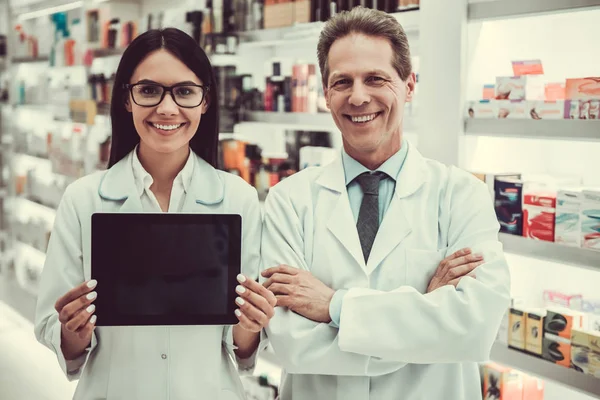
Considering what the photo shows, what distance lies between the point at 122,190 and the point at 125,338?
39 cm

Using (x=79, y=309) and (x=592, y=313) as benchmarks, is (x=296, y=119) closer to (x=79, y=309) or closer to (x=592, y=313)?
(x=592, y=313)

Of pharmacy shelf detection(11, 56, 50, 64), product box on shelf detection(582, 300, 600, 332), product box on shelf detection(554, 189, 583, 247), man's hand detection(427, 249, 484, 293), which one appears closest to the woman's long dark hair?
man's hand detection(427, 249, 484, 293)

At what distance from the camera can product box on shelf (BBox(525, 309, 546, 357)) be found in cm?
274

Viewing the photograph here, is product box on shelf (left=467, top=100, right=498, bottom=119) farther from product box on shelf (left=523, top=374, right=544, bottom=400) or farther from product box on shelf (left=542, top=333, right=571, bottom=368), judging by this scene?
product box on shelf (left=523, top=374, right=544, bottom=400)

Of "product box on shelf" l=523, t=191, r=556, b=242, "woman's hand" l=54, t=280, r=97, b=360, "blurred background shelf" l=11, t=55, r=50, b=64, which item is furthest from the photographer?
"blurred background shelf" l=11, t=55, r=50, b=64

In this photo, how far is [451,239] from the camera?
1.91 metres

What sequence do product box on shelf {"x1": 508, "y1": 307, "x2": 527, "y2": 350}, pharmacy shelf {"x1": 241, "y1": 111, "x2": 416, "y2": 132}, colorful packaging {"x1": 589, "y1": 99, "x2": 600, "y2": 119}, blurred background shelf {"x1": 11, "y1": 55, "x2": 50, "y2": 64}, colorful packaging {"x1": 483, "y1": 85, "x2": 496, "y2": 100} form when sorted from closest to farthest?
colorful packaging {"x1": 589, "y1": 99, "x2": 600, "y2": 119}, product box on shelf {"x1": 508, "y1": 307, "x2": 527, "y2": 350}, colorful packaging {"x1": 483, "y1": 85, "x2": 496, "y2": 100}, pharmacy shelf {"x1": 241, "y1": 111, "x2": 416, "y2": 132}, blurred background shelf {"x1": 11, "y1": 55, "x2": 50, "y2": 64}

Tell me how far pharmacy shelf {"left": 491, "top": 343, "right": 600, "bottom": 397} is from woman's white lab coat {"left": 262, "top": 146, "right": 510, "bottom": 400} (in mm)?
845

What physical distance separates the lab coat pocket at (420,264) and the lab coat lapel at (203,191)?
55 centimetres

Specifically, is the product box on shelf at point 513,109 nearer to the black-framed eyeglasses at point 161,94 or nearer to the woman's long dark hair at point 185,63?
the woman's long dark hair at point 185,63

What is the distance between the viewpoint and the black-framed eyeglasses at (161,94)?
1781 millimetres

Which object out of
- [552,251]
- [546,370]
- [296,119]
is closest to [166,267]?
[552,251]

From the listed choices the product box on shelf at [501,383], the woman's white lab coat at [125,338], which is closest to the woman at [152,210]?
the woman's white lab coat at [125,338]

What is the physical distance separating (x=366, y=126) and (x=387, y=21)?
11.8 inches
